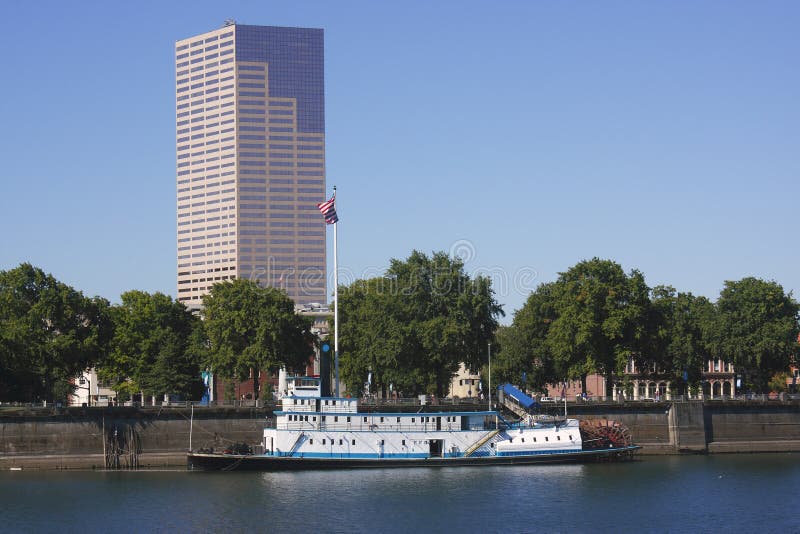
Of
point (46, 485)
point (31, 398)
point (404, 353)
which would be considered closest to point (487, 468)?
point (404, 353)

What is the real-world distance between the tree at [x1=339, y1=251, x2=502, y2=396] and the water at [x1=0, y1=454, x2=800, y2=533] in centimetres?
2422

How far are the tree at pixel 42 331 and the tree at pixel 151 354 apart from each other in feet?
24.4

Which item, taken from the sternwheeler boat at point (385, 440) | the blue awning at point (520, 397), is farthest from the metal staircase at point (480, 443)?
the blue awning at point (520, 397)

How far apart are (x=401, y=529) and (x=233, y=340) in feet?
183

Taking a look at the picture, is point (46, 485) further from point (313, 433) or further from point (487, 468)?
point (487, 468)

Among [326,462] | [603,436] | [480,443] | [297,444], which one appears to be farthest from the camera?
[603,436]

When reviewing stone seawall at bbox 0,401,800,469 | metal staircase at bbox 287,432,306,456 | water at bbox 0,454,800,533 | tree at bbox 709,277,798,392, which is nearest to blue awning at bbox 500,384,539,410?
stone seawall at bbox 0,401,800,469

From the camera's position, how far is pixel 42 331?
10094cm

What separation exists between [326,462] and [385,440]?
5.12 metres

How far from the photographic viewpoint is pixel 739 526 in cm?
6016

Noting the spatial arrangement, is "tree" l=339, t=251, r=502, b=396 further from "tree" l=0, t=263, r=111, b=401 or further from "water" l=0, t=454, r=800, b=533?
"tree" l=0, t=263, r=111, b=401

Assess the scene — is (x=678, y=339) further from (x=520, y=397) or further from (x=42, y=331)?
(x=42, y=331)

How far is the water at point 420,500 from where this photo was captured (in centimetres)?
6100

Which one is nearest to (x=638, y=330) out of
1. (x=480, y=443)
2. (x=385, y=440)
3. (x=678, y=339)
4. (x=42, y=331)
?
(x=678, y=339)
